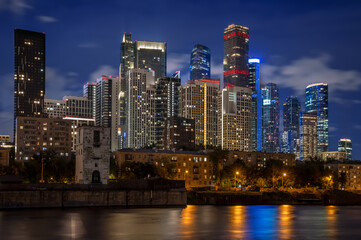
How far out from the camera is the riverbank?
145 metres

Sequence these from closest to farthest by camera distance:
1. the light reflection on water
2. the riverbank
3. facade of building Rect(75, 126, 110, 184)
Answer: the light reflection on water
facade of building Rect(75, 126, 110, 184)
the riverbank

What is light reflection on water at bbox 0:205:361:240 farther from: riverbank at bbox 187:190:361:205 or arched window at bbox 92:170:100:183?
riverbank at bbox 187:190:361:205

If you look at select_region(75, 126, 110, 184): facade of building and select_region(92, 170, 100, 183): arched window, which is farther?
select_region(92, 170, 100, 183): arched window

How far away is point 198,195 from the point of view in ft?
483

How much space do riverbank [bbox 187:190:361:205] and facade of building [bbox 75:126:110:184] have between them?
28.7 m

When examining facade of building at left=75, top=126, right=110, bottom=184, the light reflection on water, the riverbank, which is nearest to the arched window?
facade of building at left=75, top=126, right=110, bottom=184

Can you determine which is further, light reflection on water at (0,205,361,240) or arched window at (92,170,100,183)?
arched window at (92,170,100,183)

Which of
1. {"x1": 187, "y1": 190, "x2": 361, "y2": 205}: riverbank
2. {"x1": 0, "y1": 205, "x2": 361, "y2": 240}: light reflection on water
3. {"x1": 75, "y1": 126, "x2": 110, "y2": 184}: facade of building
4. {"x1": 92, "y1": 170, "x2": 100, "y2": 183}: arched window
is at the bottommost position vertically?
{"x1": 187, "y1": 190, "x2": 361, "y2": 205}: riverbank

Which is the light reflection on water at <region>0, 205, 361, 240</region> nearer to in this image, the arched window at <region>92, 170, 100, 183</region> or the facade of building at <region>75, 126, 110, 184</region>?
the arched window at <region>92, 170, 100, 183</region>

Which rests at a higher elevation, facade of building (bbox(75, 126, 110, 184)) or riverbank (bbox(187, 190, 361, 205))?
facade of building (bbox(75, 126, 110, 184))

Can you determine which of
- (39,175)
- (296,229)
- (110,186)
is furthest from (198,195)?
(296,229)

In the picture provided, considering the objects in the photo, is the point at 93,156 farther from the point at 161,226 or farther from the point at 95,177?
the point at 161,226

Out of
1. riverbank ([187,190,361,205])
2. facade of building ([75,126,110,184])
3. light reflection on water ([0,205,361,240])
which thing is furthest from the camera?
riverbank ([187,190,361,205])

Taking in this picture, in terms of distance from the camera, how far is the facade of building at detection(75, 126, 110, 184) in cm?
13012
